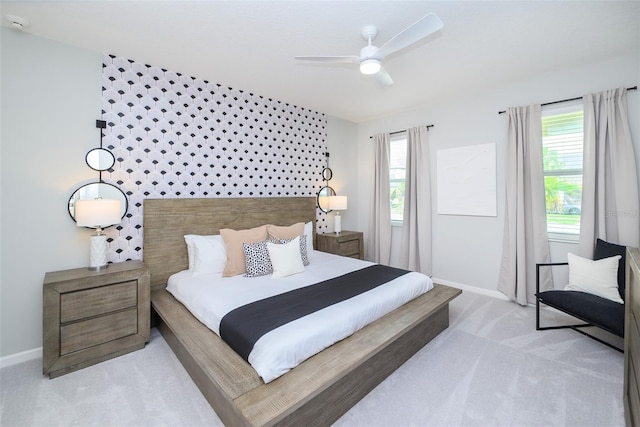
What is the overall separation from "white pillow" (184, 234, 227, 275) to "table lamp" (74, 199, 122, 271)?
74cm

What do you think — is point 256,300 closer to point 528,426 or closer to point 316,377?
point 316,377

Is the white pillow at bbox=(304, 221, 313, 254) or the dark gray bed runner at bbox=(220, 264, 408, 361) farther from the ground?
the white pillow at bbox=(304, 221, 313, 254)

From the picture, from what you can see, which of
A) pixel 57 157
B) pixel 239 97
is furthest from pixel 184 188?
pixel 239 97

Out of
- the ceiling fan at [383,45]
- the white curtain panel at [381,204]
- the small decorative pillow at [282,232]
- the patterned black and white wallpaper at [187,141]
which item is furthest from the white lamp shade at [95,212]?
the white curtain panel at [381,204]

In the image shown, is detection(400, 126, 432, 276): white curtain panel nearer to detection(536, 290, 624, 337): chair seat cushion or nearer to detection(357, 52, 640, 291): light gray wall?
detection(357, 52, 640, 291): light gray wall

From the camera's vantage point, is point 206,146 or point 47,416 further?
point 206,146

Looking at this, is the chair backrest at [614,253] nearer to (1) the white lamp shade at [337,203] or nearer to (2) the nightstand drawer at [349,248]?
(2) the nightstand drawer at [349,248]

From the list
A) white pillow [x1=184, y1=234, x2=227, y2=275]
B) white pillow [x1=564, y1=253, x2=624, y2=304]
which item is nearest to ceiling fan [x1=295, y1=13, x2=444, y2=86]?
white pillow [x1=184, y1=234, x2=227, y2=275]

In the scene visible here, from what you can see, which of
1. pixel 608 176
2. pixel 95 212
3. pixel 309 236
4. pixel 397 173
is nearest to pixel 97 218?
pixel 95 212

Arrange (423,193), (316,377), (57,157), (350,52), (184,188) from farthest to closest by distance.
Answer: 1. (423,193)
2. (184,188)
3. (350,52)
4. (57,157)
5. (316,377)

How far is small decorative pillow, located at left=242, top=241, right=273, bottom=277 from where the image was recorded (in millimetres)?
2779

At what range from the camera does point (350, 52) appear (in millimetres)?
2672

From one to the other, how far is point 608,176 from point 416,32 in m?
2.70

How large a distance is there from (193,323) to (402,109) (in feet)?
13.7
